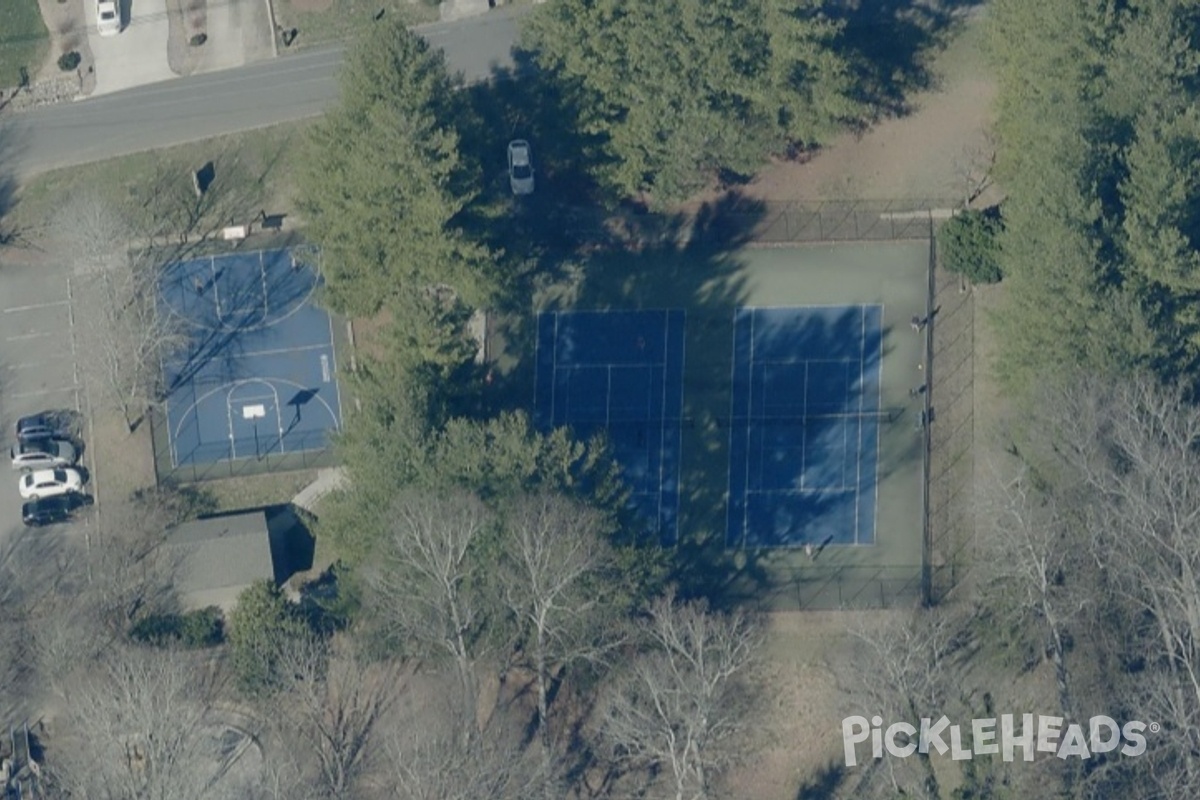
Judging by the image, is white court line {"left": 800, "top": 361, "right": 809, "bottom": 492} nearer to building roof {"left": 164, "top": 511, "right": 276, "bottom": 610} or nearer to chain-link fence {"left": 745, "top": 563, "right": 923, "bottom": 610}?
chain-link fence {"left": 745, "top": 563, "right": 923, "bottom": 610}

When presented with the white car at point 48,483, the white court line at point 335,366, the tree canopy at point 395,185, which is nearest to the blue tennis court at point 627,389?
the white court line at point 335,366

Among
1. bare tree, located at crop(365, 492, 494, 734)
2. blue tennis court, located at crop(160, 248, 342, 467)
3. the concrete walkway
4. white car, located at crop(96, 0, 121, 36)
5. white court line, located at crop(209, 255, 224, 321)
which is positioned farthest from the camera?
white car, located at crop(96, 0, 121, 36)

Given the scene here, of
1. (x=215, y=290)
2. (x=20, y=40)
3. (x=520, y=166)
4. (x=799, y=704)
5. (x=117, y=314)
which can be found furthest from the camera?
(x=20, y=40)

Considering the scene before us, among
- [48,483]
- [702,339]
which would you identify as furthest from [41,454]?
[702,339]

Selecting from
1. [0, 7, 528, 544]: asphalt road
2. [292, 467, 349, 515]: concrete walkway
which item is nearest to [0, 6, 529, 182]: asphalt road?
[0, 7, 528, 544]: asphalt road

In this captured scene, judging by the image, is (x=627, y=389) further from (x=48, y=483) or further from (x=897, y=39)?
(x=48, y=483)

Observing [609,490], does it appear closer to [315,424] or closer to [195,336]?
[315,424]
